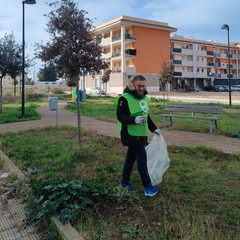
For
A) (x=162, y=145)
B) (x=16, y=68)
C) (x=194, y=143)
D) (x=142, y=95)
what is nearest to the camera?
(x=142, y=95)

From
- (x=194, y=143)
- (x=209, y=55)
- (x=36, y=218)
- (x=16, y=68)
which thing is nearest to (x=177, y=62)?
(x=209, y=55)

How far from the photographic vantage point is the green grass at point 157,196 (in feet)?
10.7

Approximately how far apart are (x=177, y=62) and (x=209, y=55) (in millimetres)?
12309

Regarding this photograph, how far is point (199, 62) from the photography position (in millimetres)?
77500

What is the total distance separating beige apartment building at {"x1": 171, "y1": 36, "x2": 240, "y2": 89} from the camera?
7312 centimetres

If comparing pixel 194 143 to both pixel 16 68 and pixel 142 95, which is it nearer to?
pixel 142 95

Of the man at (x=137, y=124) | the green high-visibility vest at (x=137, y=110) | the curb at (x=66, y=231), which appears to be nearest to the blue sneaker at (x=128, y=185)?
the man at (x=137, y=124)

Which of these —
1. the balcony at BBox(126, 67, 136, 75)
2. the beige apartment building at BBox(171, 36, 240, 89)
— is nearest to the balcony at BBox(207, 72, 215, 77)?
the beige apartment building at BBox(171, 36, 240, 89)

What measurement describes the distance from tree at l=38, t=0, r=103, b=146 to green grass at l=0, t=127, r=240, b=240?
1357 millimetres

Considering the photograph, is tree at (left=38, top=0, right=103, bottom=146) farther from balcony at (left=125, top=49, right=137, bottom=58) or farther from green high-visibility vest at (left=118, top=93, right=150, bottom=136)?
balcony at (left=125, top=49, right=137, bottom=58)

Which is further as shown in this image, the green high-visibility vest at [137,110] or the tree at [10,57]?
the tree at [10,57]

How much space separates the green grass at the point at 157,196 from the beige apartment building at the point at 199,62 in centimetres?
6386

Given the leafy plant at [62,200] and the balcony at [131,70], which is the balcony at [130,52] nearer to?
the balcony at [131,70]

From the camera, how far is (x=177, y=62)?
2847 inches
